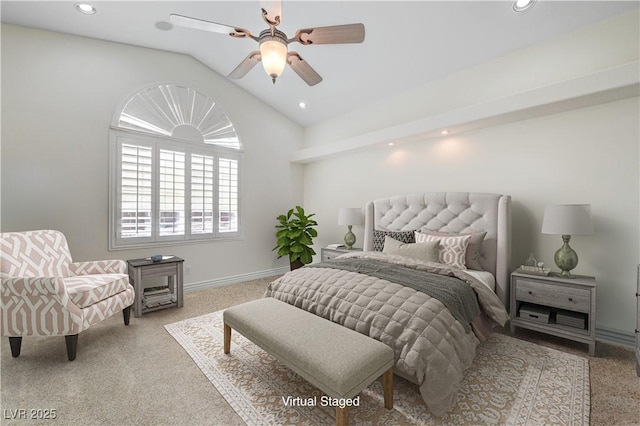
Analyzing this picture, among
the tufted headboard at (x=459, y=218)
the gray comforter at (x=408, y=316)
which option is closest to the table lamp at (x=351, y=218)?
the tufted headboard at (x=459, y=218)

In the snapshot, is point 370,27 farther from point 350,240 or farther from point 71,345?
point 71,345

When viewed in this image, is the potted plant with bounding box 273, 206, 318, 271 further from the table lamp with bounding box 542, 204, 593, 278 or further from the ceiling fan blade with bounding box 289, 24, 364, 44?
the table lamp with bounding box 542, 204, 593, 278

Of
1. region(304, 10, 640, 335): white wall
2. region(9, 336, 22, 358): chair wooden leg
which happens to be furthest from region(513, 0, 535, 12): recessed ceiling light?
region(9, 336, 22, 358): chair wooden leg

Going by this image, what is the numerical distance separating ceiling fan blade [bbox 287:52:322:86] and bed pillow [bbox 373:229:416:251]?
83.3 inches

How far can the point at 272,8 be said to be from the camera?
1.89m

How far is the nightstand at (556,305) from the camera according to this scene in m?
2.43

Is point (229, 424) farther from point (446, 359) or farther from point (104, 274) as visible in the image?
point (104, 274)

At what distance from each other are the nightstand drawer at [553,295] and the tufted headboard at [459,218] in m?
0.28

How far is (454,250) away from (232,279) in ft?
11.5

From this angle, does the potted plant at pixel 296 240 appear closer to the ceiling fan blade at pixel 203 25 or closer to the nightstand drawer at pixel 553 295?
the nightstand drawer at pixel 553 295

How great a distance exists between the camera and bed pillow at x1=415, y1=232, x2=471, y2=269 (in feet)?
9.89

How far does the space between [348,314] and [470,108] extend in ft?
9.09

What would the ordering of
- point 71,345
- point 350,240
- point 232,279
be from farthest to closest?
1. point 232,279
2. point 350,240
3. point 71,345

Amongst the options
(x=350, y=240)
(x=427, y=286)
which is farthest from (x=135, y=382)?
(x=350, y=240)
